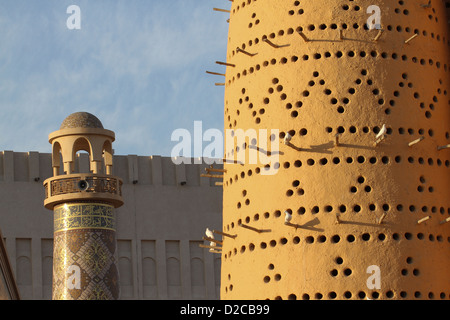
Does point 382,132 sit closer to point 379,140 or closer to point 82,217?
point 379,140

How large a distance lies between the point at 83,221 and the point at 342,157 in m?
12.4

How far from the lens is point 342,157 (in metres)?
14.4

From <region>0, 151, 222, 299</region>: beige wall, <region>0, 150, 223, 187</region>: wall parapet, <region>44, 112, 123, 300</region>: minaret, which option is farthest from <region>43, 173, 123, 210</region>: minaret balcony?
<region>0, 150, 223, 187</region>: wall parapet

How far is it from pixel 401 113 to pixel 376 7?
174cm

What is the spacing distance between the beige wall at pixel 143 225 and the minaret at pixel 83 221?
77.3 ft

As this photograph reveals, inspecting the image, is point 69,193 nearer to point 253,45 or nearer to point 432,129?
point 253,45

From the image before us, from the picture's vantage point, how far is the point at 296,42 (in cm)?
1528

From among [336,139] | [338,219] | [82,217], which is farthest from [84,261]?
[338,219]

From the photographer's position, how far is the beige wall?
163 ft

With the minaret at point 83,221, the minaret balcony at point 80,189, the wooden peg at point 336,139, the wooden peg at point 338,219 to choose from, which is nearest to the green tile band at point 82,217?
the minaret at point 83,221

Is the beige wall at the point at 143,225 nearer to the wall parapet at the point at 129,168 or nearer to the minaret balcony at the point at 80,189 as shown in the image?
the wall parapet at the point at 129,168

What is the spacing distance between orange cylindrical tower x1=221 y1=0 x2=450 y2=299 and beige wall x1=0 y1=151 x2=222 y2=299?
3537cm
